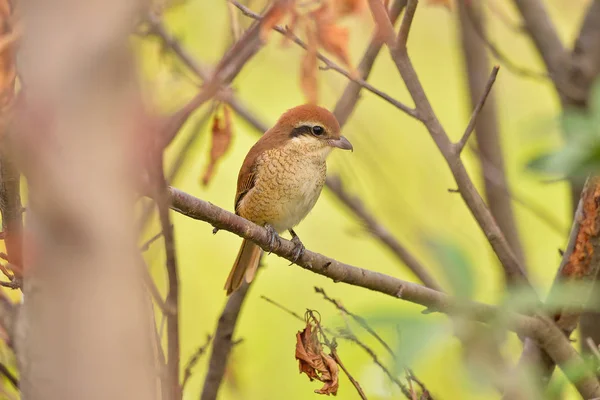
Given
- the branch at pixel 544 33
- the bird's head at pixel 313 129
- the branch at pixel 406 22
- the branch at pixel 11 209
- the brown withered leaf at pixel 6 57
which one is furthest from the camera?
the branch at pixel 544 33

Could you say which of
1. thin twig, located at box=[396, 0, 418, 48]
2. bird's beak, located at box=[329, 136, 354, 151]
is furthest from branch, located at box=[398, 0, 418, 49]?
bird's beak, located at box=[329, 136, 354, 151]

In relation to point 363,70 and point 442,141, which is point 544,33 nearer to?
point 363,70

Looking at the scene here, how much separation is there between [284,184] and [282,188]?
0.02 metres

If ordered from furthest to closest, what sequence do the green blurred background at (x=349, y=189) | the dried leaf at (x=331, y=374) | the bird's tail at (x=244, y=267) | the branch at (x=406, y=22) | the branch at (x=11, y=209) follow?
1. the green blurred background at (x=349, y=189)
2. the bird's tail at (x=244, y=267)
3. the branch at (x=406, y=22)
4. the dried leaf at (x=331, y=374)
5. the branch at (x=11, y=209)

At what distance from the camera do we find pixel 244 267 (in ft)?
13.4

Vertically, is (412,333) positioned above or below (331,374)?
below

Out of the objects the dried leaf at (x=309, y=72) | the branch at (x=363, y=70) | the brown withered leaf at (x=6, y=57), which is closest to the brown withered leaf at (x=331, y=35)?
the dried leaf at (x=309, y=72)

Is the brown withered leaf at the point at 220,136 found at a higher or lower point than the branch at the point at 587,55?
lower

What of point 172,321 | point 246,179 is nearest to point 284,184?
point 246,179

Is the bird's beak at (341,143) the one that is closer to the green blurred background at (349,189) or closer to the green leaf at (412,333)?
the green blurred background at (349,189)

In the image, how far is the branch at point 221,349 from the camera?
362cm

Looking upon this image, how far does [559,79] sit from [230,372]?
2.29 metres

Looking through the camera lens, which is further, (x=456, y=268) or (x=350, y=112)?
(x=350, y=112)

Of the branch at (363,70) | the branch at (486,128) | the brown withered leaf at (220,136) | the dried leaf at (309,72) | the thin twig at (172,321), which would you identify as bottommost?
the thin twig at (172,321)
